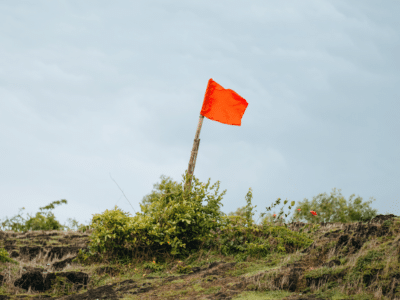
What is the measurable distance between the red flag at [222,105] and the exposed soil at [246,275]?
3.38 metres

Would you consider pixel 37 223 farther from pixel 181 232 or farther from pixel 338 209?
pixel 338 209

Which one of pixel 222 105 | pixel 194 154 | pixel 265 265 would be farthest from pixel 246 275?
pixel 222 105

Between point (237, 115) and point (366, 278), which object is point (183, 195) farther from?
point (366, 278)

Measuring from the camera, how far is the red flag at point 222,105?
966 cm

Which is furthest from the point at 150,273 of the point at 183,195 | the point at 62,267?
the point at 62,267

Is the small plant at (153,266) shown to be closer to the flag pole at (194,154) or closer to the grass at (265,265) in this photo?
the grass at (265,265)

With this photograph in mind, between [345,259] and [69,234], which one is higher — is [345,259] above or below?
above

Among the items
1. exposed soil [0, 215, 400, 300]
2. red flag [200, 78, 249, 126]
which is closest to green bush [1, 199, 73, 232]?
exposed soil [0, 215, 400, 300]

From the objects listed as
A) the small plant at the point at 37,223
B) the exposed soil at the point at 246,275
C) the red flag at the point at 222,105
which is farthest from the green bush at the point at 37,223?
the red flag at the point at 222,105

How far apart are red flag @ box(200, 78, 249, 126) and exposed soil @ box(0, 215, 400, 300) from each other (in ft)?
11.1

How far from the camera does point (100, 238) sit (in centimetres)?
811

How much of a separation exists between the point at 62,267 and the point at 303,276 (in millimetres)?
5801

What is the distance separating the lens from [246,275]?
596cm

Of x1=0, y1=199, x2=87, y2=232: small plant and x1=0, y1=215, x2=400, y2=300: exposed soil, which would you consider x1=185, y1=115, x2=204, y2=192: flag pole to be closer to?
x1=0, y1=215, x2=400, y2=300: exposed soil
